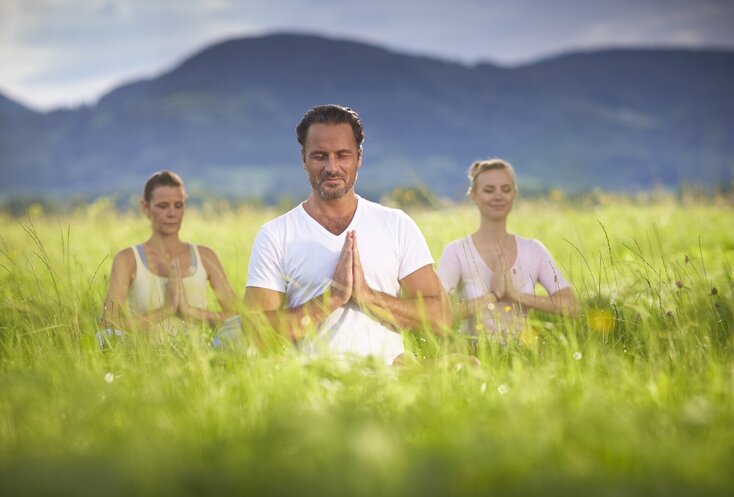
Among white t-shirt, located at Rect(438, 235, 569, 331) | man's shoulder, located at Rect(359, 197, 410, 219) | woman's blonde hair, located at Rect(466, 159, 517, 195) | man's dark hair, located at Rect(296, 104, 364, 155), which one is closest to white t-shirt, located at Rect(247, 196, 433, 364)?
man's shoulder, located at Rect(359, 197, 410, 219)

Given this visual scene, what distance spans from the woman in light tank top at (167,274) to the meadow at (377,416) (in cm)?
63

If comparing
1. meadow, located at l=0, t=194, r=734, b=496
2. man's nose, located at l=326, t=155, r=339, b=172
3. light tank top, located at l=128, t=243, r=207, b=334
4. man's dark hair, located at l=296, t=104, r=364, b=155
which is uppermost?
man's dark hair, located at l=296, t=104, r=364, b=155

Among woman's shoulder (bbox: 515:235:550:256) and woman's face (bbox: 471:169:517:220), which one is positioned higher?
woman's face (bbox: 471:169:517:220)

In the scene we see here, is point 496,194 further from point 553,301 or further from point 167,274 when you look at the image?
point 167,274

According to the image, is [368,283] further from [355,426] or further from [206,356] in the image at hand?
[355,426]

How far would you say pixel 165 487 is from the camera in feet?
6.82

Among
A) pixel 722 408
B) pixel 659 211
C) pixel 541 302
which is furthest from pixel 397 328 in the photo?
pixel 659 211

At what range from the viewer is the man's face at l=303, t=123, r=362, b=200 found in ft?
14.0

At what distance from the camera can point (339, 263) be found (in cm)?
411

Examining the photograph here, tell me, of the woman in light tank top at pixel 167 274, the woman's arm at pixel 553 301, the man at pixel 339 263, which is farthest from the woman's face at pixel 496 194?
the woman in light tank top at pixel 167 274

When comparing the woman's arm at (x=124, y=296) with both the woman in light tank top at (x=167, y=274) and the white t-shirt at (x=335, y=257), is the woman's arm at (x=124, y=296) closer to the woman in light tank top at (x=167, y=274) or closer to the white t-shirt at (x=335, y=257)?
the woman in light tank top at (x=167, y=274)

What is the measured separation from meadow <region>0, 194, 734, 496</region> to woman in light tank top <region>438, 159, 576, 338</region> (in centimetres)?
43

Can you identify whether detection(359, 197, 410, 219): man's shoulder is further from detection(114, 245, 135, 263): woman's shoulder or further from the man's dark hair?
detection(114, 245, 135, 263): woman's shoulder

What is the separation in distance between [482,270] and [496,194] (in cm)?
62
